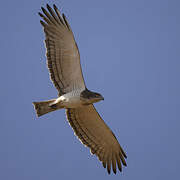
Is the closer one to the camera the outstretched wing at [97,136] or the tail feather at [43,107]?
the tail feather at [43,107]

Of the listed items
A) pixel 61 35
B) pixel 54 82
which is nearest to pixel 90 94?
pixel 54 82

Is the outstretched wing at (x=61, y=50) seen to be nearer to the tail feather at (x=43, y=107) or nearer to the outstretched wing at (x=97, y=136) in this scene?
the tail feather at (x=43, y=107)

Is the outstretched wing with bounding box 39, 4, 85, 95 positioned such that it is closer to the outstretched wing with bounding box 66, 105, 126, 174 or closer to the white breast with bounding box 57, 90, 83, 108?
the white breast with bounding box 57, 90, 83, 108

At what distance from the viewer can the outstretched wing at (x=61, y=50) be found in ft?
31.7

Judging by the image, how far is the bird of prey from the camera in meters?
9.55

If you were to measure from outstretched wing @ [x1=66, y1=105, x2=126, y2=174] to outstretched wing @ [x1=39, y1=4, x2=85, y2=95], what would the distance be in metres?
0.97

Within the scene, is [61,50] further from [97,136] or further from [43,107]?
[97,136]

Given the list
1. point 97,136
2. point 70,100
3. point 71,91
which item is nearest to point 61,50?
point 71,91

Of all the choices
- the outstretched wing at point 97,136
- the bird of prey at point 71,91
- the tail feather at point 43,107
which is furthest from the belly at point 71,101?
the outstretched wing at point 97,136

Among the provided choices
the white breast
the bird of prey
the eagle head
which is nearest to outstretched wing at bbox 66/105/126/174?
the bird of prey

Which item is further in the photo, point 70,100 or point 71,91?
point 71,91

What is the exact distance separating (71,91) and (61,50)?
44.4 inches

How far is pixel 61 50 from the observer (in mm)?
9766

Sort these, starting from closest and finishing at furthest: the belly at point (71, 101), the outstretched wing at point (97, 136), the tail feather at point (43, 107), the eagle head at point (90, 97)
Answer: the eagle head at point (90, 97) < the belly at point (71, 101) < the tail feather at point (43, 107) < the outstretched wing at point (97, 136)
